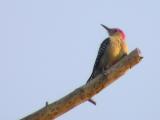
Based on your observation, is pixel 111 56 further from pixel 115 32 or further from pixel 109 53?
pixel 115 32

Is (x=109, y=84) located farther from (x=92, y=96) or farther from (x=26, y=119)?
(x=26, y=119)

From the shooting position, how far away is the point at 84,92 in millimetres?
8883

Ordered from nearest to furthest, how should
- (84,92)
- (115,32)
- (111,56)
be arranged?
1. (84,92)
2. (111,56)
3. (115,32)

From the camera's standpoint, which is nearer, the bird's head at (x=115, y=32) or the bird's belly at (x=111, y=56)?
the bird's belly at (x=111, y=56)

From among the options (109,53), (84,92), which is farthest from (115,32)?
(84,92)

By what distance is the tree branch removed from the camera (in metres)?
8.55

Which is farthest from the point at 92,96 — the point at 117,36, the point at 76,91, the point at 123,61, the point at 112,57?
the point at 117,36

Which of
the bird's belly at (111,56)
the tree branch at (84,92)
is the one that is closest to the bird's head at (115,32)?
the bird's belly at (111,56)

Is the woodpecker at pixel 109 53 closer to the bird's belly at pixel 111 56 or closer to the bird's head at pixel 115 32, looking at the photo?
the bird's belly at pixel 111 56

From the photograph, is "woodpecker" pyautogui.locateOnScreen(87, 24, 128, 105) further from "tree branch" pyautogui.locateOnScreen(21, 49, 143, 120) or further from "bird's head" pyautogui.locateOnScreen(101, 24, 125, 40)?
"tree branch" pyautogui.locateOnScreen(21, 49, 143, 120)

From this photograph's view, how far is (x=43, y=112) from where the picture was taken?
8.51m

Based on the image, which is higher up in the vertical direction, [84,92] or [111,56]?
[84,92]

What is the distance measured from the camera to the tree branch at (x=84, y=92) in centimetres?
855

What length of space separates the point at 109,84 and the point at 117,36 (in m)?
3.94
